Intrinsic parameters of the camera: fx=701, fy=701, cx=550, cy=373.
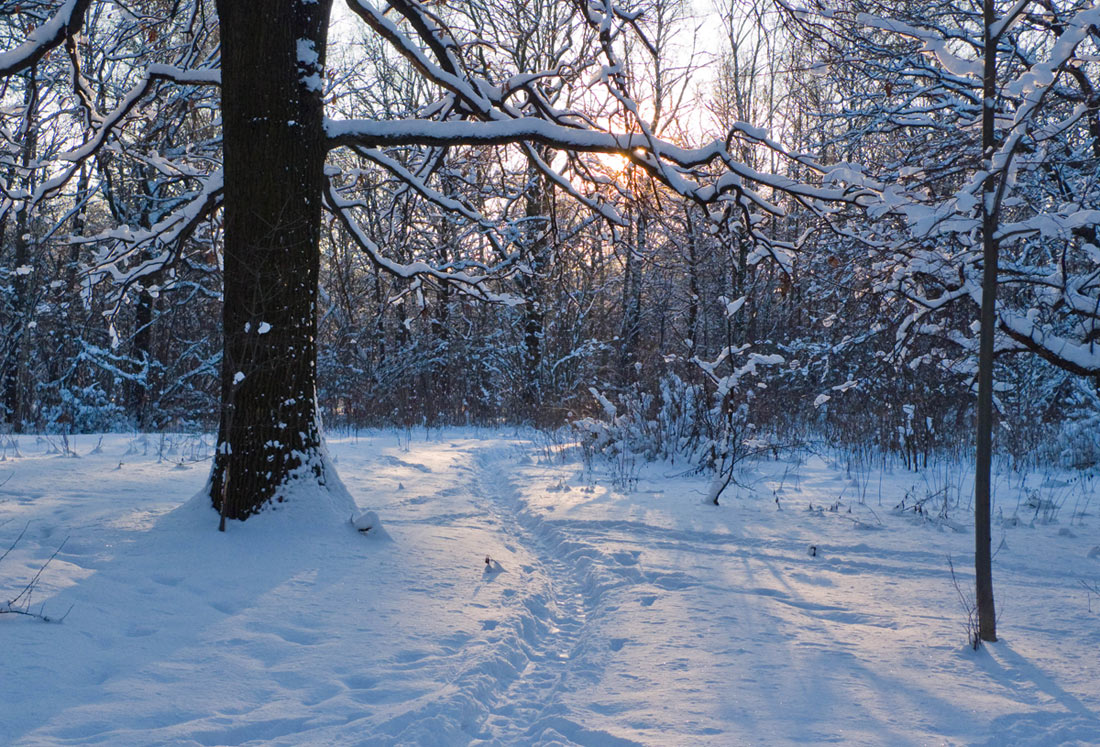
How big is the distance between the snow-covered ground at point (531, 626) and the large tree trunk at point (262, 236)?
47 cm

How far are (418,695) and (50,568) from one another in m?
2.29

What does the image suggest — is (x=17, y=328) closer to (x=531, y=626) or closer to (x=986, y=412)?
(x=531, y=626)

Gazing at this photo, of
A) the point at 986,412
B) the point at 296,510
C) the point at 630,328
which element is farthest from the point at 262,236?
the point at 630,328

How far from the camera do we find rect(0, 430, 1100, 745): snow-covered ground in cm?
251

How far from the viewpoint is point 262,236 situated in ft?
15.4

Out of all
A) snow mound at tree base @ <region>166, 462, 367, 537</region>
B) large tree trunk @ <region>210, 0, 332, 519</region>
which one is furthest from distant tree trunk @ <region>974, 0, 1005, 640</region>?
large tree trunk @ <region>210, 0, 332, 519</region>

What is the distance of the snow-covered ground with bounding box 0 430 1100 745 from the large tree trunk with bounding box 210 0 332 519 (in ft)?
1.53

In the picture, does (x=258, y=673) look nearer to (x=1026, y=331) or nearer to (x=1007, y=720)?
(x=1007, y=720)

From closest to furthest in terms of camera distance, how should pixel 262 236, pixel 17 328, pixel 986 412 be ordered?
pixel 986 412, pixel 262 236, pixel 17 328

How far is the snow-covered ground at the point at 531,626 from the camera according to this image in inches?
98.8

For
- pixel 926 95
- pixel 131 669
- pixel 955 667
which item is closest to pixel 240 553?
pixel 131 669

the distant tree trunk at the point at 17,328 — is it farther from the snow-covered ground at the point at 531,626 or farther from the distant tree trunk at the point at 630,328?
the distant tree trunk at the point at 630,328

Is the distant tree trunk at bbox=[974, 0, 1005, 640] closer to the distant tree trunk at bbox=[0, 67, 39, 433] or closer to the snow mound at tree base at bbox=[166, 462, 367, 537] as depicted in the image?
the snow mound at tree base at bbox=[166, 462, 367, 537]

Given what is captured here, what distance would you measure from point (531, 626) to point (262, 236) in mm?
3064
